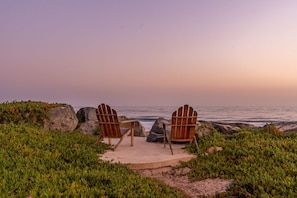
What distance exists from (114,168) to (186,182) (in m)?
1.48

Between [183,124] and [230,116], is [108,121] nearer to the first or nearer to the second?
[183,124]

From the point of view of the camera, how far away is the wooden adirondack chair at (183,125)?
8.06 metres

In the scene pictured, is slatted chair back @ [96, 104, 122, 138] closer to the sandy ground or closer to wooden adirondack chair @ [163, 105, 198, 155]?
wooden adirondack chair @ [163, 105, 198, 155]

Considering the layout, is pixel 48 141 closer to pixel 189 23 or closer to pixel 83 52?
pixel 83 52

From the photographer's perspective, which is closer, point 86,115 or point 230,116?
point 86,115

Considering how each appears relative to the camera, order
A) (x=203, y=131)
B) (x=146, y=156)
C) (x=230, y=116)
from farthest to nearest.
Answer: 1. (x=230, y=116)
2. (x=203, y=131)
3. (x=146, y=156)

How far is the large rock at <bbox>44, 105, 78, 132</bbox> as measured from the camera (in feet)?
33.1

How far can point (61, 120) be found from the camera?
1034 cm

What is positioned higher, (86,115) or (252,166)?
(86,115)

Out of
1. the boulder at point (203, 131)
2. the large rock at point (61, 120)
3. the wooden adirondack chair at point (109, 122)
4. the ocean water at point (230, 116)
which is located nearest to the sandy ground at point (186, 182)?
the wooden adirondack chair at point (109, 122)

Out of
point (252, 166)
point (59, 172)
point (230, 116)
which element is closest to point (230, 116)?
point (230, 116)

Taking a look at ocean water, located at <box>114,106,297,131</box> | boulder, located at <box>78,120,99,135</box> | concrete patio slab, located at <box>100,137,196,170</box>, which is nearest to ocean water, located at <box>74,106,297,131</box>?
ocean water, located at <box>114,106,297,131</box>

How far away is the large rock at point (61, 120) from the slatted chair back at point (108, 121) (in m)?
2.54

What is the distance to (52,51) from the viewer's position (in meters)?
13.5
